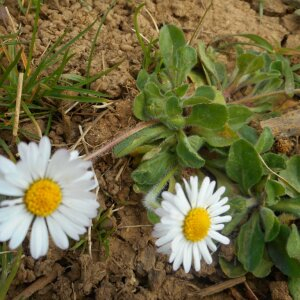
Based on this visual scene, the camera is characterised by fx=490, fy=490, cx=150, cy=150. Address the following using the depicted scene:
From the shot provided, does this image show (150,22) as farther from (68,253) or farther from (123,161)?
(68,253)

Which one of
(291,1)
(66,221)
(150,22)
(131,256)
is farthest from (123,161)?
(291,1)

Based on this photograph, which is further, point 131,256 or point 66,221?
point 131,256

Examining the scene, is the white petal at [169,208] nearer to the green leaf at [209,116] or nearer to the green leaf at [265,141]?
the green leaf at [209,116]

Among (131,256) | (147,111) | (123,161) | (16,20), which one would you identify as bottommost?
(131,256)

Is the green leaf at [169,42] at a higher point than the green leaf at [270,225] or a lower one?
higher

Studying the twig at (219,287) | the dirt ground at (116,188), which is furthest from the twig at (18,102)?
the twig at (219,287)

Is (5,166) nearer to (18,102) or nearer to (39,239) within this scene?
(39,239)

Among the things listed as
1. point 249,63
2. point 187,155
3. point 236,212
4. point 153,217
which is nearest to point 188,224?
point 153,217
